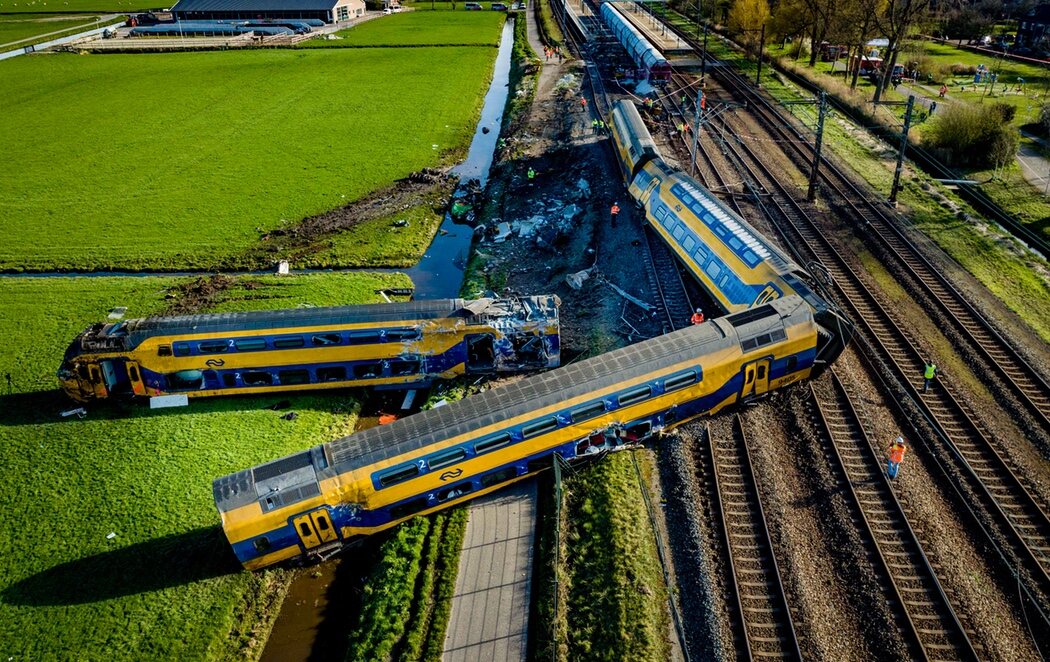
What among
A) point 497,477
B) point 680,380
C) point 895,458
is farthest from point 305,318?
point 895,458

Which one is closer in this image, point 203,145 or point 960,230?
point 960,230

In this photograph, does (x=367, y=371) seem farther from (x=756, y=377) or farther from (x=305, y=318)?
(x=756, y=377)

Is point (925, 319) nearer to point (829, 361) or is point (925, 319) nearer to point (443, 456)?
point (829, 361)

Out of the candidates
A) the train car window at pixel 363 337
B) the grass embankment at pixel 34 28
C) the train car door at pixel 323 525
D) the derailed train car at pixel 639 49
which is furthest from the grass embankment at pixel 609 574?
the grass embankment at pixel 34 28

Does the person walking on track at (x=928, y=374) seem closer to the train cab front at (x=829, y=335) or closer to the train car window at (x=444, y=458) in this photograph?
the train cab front at (x=829, y=335)

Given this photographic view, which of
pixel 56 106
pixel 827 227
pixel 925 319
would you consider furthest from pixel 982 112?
pixel 56 106

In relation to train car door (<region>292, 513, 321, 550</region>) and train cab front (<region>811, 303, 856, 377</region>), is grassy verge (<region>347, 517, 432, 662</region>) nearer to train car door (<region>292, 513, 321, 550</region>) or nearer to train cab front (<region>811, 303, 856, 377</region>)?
train car door (<region>292, 513, 321, 550</region>)

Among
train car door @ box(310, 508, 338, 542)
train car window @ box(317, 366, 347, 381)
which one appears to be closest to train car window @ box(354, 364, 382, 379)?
train car window @ box(317, 366, 347, 381)
